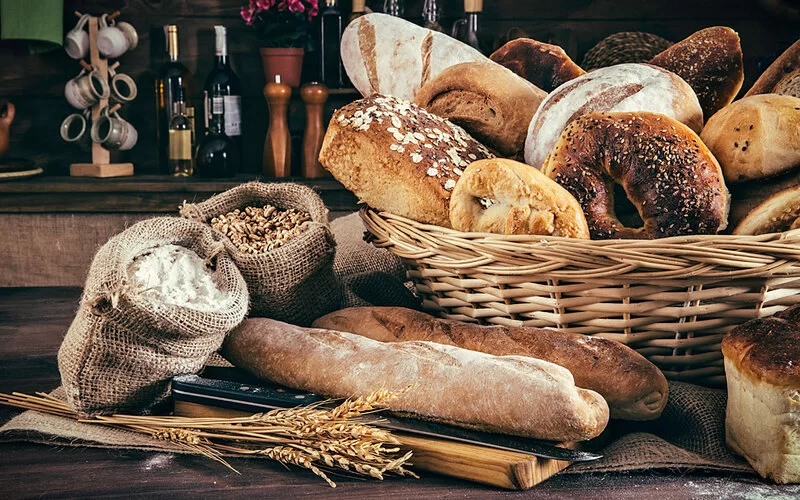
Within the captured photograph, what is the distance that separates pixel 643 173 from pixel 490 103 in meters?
0.38

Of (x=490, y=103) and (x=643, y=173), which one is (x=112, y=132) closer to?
(x=490, y=103)

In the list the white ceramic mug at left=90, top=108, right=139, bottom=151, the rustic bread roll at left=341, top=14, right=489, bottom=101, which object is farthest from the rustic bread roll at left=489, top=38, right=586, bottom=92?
the white ceramic mug at left=90, top=108, right=139, bottom=151

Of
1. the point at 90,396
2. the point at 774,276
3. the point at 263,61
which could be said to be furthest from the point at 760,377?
the point at 263,61

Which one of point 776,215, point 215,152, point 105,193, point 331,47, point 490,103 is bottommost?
point 105,193

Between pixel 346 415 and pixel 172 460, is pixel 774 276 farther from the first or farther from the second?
pixel 172 460

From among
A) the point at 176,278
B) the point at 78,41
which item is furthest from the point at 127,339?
the point at 78,41

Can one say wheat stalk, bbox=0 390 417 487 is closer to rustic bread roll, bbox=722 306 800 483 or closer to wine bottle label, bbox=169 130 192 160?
rustic bread roll, bbox=722 306 800 483

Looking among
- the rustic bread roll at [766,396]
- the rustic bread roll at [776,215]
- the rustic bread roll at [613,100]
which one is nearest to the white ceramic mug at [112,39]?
the rustic bread roll at [613,100]

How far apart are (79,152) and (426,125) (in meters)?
2.11

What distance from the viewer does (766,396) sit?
84 cm

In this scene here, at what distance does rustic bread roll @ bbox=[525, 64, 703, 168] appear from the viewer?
1.30 meters

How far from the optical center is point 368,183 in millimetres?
1299

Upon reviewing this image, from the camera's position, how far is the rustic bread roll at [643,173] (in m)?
1.11

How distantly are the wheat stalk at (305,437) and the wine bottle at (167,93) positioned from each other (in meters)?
1.95
